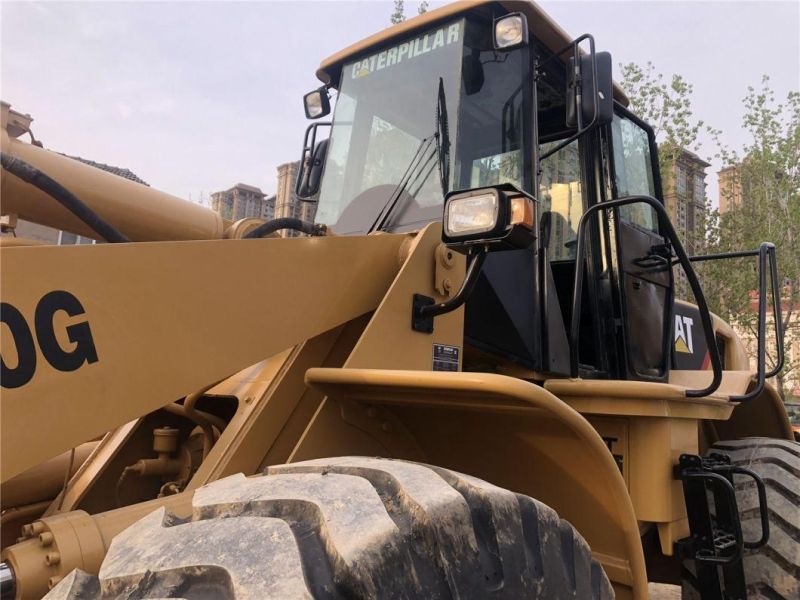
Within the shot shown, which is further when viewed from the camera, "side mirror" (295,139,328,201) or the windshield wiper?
"side mirror" (295,139,328,201)

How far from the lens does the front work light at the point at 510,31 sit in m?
2.69

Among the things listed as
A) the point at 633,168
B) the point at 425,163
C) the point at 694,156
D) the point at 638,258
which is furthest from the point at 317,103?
the point at 694,156

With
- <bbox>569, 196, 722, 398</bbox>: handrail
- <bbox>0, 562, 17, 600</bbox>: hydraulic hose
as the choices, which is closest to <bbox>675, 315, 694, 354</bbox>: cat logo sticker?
<bbox>569, 196, 722, 398</bbox>: handrail

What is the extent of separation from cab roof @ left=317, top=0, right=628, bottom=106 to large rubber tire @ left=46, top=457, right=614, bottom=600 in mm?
2075

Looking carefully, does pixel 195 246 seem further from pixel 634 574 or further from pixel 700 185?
pixel 700 185

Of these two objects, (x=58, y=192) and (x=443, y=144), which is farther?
(x=443, y=144)

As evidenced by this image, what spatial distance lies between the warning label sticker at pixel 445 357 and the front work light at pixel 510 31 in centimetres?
128

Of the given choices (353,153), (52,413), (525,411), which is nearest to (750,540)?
(525,411)

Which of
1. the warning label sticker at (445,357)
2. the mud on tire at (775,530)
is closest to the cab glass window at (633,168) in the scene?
the mud on tire at (775,530)

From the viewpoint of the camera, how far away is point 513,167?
2914mm

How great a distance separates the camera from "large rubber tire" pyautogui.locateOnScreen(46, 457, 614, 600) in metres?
1.20

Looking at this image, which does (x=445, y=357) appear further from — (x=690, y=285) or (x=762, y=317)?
(x=762, y=317)

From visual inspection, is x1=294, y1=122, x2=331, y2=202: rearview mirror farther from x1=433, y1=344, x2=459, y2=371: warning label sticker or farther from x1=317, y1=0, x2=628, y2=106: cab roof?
x1=433, y1=344, x2=459, y2=371: warning label sticker

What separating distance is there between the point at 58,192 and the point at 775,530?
2994mm
